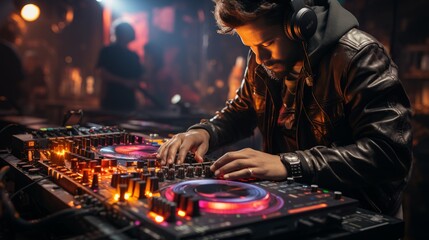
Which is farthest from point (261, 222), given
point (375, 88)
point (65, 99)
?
point (65, 99)

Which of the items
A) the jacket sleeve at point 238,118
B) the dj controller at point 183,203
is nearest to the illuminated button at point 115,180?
the dj controller at point 183,203

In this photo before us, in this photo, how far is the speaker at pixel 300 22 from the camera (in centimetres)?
184

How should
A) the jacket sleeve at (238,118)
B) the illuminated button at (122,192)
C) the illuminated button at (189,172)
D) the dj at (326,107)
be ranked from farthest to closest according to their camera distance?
the jacket sleeve at (238,118), the dj at (326,107), the illuminated button at (189,172), the illuminated button at (122,192)

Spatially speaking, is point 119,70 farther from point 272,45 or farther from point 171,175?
point 171,175

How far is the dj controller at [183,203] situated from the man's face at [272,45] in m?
0.63

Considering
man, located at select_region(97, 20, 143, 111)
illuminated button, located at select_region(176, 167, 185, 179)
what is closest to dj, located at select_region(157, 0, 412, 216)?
illuminated button, located at select_region(176, 167, 185, 179)

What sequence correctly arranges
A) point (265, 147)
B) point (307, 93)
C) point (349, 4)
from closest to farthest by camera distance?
point (307, 93) < point (265, 147) < point (349, 4)

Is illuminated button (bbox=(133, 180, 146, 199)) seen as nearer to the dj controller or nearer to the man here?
the dj controller

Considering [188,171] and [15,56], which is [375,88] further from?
[15,56]

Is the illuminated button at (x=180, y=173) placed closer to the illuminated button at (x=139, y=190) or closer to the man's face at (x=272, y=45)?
the illuminated button at (x=139, y=190)

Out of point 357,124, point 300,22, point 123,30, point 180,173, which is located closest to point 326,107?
point 357,124

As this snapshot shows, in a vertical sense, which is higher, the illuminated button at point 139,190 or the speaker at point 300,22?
the speaker at point 300,22

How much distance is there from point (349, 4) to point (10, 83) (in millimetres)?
5879

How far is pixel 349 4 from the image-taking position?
7.26 m
